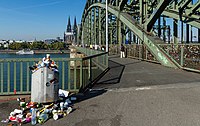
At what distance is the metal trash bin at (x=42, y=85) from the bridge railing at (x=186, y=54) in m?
9.34

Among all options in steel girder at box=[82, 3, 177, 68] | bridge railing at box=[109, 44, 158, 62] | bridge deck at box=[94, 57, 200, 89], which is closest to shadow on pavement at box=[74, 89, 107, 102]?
bridge deck at box=[94, 57, 200, 89]

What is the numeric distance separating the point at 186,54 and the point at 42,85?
1027 centimetres

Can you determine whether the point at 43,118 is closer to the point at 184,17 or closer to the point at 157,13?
the point at 157,13

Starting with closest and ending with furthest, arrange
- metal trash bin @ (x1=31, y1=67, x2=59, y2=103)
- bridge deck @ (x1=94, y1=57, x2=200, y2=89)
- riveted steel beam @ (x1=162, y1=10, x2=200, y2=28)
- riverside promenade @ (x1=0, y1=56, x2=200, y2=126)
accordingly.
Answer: riverside promenade @ (x1=0, y1=56, x2=200, y2=126) < metal trash bin @ (x1=31, y1=67, x2=59, y2=103) < bridge deck @ (x1=94, y1=57, x2=200, y2=89) < riveted steel beam @ (x1=162, y1=10, x2=200, y2=28)

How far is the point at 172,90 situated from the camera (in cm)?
718

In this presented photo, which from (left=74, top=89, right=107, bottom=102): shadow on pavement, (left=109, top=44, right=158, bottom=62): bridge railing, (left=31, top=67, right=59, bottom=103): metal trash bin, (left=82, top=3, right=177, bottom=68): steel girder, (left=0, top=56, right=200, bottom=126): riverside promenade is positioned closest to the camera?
(left=0, top=56, right=200, bottom=126): riverside promenade

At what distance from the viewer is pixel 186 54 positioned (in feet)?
41.7

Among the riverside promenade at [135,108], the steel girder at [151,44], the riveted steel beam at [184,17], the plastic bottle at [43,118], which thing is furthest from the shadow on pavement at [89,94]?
the riveted steel beam at [184,17]

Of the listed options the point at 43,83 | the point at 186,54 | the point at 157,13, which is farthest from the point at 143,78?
the point at 157,13

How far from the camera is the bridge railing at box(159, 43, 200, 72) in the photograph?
11.8m

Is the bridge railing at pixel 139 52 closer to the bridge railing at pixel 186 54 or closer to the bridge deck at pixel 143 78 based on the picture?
the bridge railing at pixel 186 54

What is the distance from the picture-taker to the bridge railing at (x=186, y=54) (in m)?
11.8

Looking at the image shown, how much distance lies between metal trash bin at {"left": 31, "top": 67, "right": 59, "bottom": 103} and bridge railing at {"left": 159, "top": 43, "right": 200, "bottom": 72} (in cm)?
934

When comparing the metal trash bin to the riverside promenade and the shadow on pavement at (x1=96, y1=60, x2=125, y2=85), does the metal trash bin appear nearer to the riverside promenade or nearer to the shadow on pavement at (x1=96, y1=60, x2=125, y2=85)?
the riverside promenade
